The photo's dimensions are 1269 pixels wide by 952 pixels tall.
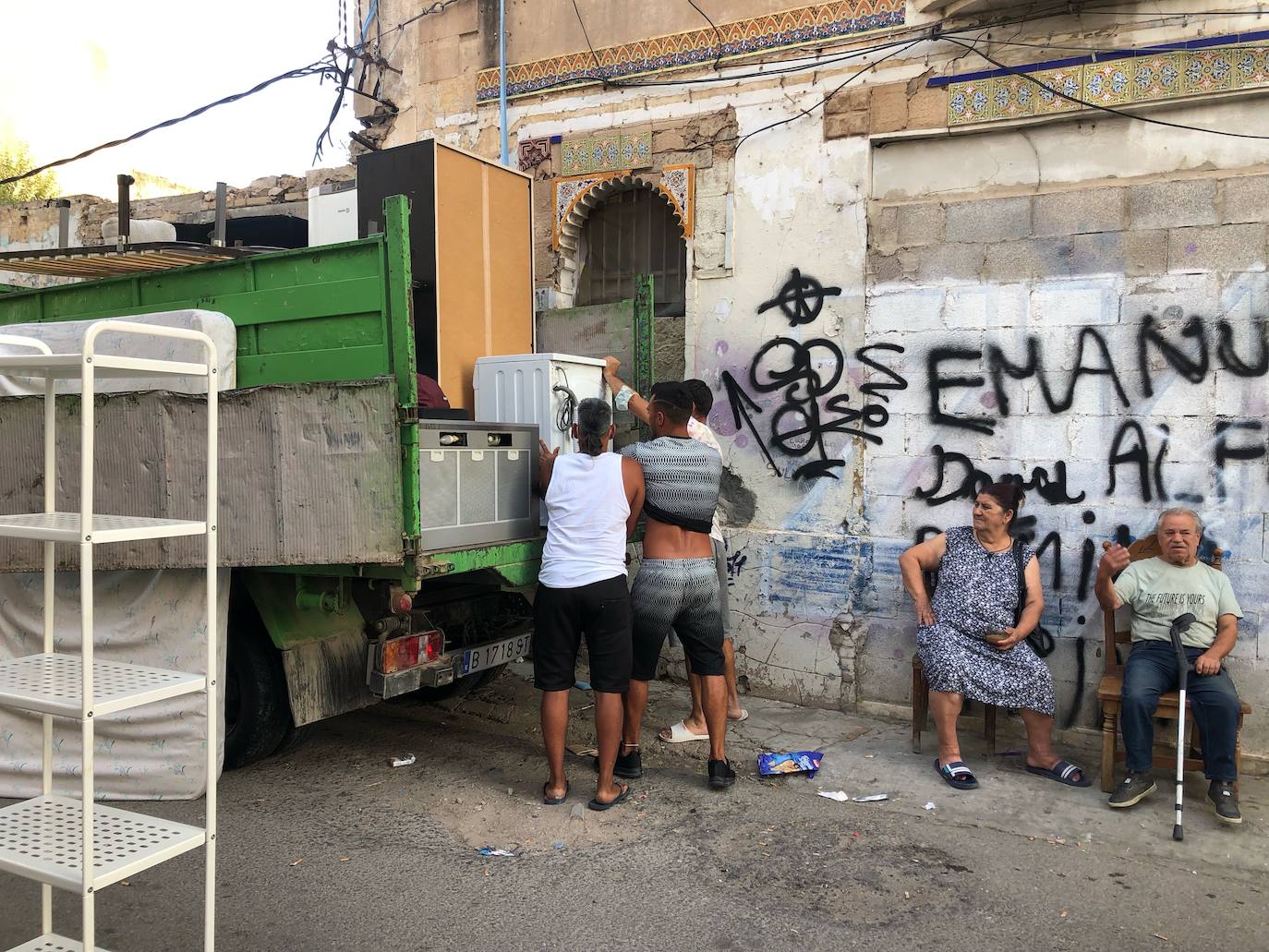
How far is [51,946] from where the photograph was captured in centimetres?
242

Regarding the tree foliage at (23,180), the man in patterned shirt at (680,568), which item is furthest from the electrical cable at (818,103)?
the tree foliage at (23,180)

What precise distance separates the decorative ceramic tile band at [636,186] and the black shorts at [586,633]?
2.87 m

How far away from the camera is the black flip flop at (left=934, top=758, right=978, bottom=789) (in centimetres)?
431

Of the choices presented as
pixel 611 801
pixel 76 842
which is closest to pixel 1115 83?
pixel 611 801

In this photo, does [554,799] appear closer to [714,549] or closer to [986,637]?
[714,549]

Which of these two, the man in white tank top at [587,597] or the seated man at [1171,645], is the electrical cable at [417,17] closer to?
the man in white tank top at [587,597]

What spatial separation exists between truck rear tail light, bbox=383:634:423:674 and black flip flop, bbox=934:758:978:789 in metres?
2.41

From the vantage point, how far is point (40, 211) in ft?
30.5

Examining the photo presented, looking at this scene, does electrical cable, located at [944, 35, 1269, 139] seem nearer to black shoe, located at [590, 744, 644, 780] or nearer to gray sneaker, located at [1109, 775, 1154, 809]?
gray sneaker, located at [1109, 775, 1154, 809]

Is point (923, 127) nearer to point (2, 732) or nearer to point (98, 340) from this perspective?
point (98, 340)

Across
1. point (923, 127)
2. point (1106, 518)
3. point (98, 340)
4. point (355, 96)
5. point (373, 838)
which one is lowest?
point (373, 838)

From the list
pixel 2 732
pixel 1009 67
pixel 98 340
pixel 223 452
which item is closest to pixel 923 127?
pixel 1009 67

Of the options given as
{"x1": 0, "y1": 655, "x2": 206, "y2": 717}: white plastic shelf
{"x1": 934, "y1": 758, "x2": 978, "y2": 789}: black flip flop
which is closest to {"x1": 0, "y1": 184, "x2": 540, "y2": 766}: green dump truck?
{"x1": 0, "y1": 655, "x2": 206, "y2": 717}: white plastic shelf

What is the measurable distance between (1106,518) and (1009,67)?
2386 mm
